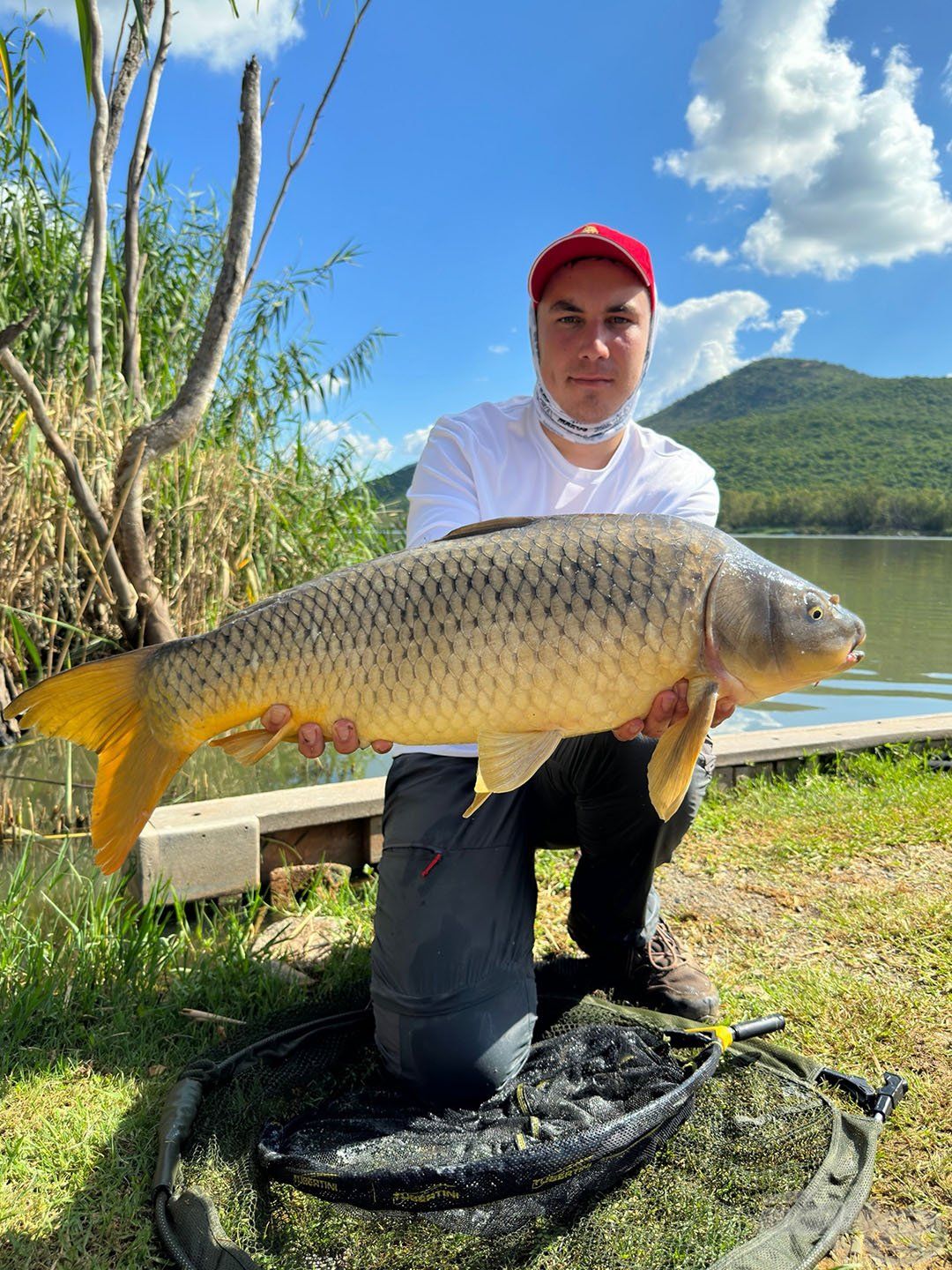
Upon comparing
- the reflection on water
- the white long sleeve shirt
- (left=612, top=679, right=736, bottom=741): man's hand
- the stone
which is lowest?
the reflection on water

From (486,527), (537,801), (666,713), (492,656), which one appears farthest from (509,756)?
(537,801)

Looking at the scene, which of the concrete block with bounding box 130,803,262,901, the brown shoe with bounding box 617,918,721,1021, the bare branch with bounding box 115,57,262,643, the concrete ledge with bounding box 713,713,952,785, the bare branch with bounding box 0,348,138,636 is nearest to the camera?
the brown shoe with bounding box 617,918,721,1021

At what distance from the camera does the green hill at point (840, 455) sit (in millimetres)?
46875

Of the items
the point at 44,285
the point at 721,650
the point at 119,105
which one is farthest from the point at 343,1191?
the point at 119,105

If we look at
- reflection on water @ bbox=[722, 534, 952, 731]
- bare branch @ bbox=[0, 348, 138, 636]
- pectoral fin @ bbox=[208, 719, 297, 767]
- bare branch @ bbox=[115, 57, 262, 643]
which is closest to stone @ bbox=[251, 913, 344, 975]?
pectoral fin @ bbox=[208, 719, 297, 767]

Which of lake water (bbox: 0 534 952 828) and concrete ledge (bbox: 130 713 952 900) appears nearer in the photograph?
concrete ledge (bbox: 130 713 952 900)

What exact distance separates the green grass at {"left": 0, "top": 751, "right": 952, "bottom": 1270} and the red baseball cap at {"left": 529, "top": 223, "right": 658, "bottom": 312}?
1486 millimetres

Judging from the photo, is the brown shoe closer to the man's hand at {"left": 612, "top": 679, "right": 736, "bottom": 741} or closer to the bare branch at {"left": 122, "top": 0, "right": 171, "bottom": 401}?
the man's hand at {"left": 612, "top": 679, "right": 736, "bottom": 741}

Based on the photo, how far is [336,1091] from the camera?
5.41ft

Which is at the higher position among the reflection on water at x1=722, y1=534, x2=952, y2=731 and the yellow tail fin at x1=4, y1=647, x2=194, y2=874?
the yellow tail fin at x1=4, y1=647, x2=194, y2=874

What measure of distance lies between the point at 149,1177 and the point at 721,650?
3.73 feet

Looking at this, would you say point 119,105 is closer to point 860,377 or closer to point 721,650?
point 721,650

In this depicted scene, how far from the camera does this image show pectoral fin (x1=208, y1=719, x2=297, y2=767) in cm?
161

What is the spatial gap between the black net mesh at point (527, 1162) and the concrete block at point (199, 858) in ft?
2.59
